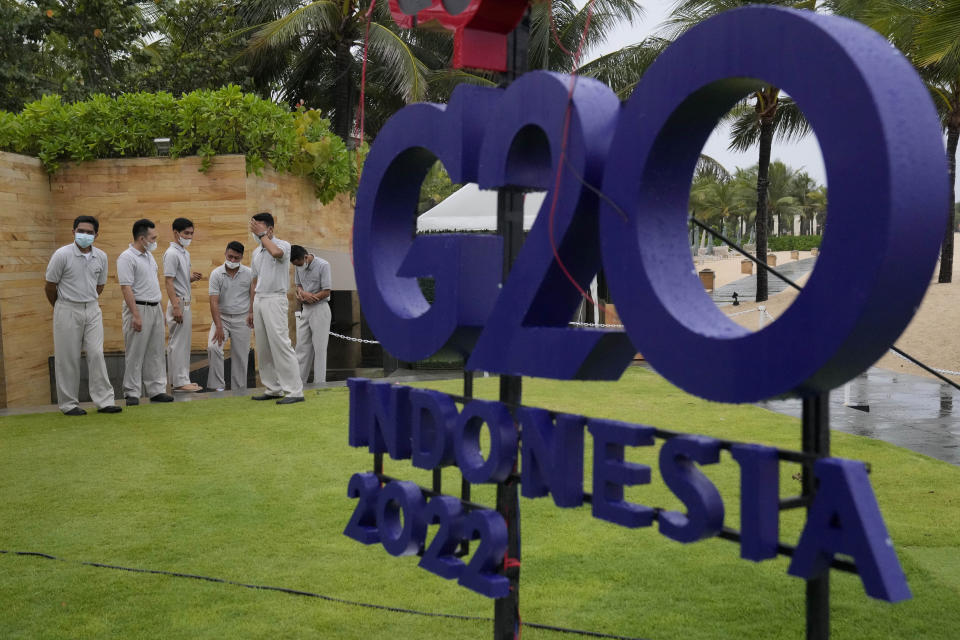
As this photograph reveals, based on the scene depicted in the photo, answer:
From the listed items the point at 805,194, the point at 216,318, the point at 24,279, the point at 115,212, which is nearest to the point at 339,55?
the point at 115,212

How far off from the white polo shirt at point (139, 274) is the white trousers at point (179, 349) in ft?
2.57

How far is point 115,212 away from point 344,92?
12.6 metres

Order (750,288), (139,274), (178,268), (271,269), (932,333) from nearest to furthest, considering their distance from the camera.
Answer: (271,269)
(139,274)
(178,268)
(932,333)
(750,288)

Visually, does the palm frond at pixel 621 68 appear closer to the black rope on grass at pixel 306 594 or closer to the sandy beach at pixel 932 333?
the sandy beach at pixel 932 333

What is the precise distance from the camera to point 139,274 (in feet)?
33.8

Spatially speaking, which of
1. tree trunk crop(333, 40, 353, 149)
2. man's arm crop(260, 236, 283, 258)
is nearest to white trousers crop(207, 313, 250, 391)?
man's arm crop(260, 236, 283, 258)

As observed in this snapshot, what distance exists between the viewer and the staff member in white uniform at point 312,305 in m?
11.2

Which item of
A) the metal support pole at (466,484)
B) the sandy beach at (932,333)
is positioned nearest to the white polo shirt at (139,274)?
the metal support pole at (466,484)

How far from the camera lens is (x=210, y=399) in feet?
34.8

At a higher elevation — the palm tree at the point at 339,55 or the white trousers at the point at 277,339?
the palm tree at the point at 339,55

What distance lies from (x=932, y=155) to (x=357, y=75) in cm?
2380

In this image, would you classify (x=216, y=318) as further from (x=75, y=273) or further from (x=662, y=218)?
(x=662, y=218)

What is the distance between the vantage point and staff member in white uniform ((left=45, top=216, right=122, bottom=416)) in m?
9.56

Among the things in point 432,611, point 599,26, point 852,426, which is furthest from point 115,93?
point 432,611
